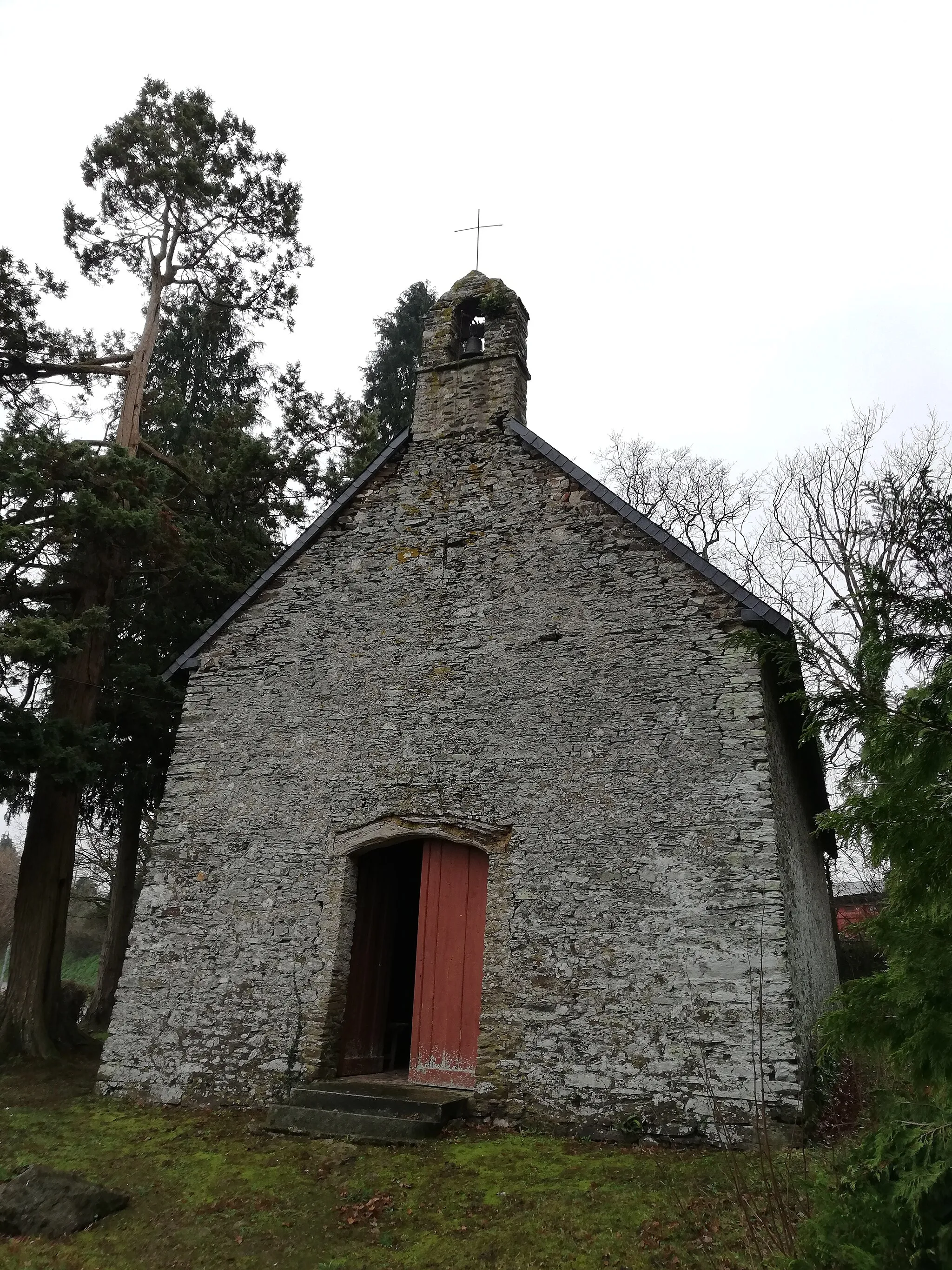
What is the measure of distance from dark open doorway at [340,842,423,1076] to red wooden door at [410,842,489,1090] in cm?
58

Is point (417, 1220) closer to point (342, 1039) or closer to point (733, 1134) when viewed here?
point (733, 1134)

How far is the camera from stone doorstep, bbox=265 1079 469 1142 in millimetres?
6555

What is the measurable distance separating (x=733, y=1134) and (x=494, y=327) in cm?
844

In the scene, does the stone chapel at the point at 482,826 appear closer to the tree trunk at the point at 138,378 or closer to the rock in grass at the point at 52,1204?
the rock in grass at the point at 52,1204

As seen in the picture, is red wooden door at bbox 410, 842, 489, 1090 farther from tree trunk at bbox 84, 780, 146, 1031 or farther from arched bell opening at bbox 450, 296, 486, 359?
tree trunk at bbox 84, 780, 146, 1031

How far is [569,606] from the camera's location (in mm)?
8211

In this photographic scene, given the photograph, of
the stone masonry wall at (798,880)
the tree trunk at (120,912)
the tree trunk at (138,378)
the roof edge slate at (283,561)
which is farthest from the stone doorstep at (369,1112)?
the tree trunk at (138,378)

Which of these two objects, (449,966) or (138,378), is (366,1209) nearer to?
(449,966)

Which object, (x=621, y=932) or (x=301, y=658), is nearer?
(x=621, y=932)

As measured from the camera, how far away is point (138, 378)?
1320cm

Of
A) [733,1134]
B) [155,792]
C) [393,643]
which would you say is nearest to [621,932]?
[733,1134]

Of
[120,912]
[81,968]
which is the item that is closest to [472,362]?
[120,912]

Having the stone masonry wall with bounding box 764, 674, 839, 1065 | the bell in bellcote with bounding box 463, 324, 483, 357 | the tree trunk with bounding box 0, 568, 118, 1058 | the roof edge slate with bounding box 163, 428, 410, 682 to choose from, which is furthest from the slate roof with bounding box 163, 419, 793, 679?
the tree trunk with bounding box 0, 568, 118, 1058

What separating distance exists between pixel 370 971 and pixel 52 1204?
371 centimetres
